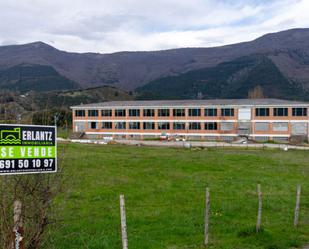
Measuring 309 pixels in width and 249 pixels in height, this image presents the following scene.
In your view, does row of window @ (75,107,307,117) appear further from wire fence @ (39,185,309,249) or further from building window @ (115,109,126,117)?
wire fence @ (39,185,309,249)

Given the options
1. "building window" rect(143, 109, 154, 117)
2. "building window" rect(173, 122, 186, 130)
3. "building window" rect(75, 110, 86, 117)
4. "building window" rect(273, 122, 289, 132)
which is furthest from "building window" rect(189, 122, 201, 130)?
"building window" rect(75, 110, 86, 117)

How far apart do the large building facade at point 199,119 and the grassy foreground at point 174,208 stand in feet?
180

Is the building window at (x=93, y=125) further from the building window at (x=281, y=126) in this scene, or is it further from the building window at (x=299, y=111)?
the building window at (x=299, y=111)

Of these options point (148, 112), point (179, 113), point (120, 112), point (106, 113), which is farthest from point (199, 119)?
point (106, 113)

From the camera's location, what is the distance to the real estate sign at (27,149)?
728cm

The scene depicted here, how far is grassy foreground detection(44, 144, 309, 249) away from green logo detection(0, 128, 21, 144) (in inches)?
81.3

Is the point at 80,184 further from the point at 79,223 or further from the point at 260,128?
the point at 260,128

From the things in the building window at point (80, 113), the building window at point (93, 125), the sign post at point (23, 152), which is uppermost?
the sign post at point (23, 152)

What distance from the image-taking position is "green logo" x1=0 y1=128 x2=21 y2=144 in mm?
7301

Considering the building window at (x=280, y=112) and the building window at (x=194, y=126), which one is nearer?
the building window at (x=280, y=112)

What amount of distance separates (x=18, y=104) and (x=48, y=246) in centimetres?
367

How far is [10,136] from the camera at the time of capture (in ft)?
24.2

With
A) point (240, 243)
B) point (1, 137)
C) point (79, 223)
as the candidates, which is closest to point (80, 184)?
point (79, 223)

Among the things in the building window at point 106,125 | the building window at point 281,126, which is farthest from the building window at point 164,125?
the building window at point 281,126
